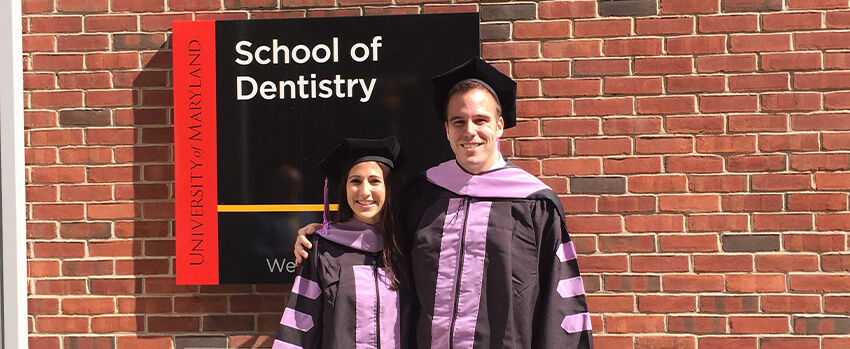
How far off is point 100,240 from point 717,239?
9.48 ft

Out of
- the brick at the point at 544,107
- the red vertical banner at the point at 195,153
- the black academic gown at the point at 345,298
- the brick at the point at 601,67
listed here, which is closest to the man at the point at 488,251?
the black academic gown at the point at 345,298

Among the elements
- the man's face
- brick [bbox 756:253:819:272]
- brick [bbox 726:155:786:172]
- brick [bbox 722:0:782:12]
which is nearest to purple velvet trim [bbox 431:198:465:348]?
the man's face

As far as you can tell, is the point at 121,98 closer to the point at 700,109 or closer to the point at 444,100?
the point at 444,100

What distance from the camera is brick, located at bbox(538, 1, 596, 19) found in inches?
130

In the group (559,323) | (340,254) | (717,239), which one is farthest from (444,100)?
(717,239)

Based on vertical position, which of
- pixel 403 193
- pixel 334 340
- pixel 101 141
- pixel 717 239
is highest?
pixel 101 141

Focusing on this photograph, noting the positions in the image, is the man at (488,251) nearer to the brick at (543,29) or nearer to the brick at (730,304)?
the brick at (543,29)

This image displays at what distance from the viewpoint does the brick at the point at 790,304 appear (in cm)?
324

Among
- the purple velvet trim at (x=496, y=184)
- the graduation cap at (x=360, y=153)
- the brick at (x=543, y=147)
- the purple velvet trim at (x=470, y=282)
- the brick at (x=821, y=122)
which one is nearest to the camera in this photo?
the purple velvet trim at (x=470, y=282)

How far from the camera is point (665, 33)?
10.7ft

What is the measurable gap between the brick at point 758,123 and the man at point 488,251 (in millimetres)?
1144

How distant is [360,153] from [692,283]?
1652 mm

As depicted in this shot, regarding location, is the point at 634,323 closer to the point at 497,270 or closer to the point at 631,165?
the point at 631,165

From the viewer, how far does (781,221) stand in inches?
128
